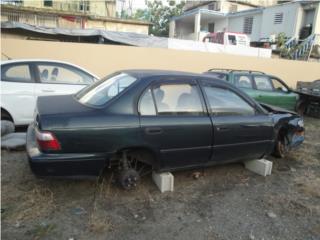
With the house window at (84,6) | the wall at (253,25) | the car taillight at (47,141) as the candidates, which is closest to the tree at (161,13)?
the wall at (253,25)

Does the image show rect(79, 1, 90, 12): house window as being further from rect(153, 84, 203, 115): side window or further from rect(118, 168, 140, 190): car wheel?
rect(118, 168, 140, 190): car wheel

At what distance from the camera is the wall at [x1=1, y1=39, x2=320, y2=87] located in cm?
943

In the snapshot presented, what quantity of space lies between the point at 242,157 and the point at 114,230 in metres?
2.23

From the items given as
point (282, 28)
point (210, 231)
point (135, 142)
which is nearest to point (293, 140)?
point (210, 231)

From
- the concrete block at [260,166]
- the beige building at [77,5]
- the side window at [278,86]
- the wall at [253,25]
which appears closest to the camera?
the concrete block at [260,166]

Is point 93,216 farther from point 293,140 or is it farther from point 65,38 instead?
point 65,38

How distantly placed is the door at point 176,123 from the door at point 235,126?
0.16 metres

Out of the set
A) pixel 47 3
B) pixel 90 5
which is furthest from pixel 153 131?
pixel 47 3

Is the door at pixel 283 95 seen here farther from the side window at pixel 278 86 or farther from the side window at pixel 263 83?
the side window at pixel 263 83

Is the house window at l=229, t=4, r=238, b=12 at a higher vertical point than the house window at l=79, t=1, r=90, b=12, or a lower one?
higher

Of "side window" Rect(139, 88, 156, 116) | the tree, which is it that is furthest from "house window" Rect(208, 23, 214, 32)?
"side window" Rect(139, 88, 156, 116)

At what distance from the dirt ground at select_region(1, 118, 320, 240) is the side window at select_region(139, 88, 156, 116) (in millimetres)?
1073

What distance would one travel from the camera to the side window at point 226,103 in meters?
3.79

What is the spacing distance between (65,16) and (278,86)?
15.6 meters
